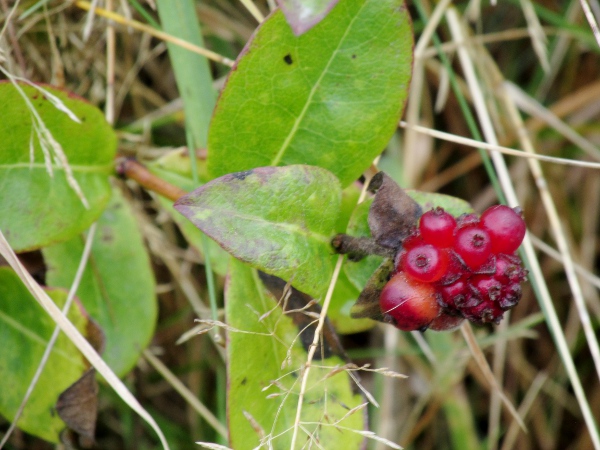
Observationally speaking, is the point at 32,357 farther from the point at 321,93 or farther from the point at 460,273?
the point at 460,273

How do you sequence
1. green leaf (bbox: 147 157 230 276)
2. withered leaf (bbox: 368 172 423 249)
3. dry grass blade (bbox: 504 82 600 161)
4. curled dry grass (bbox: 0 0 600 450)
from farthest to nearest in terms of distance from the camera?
1. dry grass blade (bbox: 504 82 600 161)
2. curled dry grass (bbox: 0 0 600 450)
3. green leaf (bbox: 147 157 230 276)
4. withered leaf (bbox: 368 172 423 249)

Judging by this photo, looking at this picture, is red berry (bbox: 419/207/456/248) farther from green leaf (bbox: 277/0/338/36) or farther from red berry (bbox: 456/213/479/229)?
green leaf (bbox: 277/0/338/36)

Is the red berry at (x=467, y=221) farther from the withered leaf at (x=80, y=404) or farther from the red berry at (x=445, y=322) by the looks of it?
the withered leaf at (x=80, y=404)

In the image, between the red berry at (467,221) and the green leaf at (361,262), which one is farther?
the green leaf at (361,262)

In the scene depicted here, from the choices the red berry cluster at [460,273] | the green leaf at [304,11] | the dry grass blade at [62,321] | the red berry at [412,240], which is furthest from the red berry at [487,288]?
the dry grass blade at [62,321]

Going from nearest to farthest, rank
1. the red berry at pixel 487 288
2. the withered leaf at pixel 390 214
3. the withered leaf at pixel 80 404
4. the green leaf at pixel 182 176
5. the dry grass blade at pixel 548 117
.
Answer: the red berry at pixel 487 288, the withered leaf at pixel 390 214, the withered leaf at pixel 80 404, the green leaf at pixel 182 176, the dry grass blade at pixel 548 117

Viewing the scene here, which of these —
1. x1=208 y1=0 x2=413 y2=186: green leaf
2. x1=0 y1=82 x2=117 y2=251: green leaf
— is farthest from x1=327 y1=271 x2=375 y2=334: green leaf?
x1=0 y1=82 x2=117 y2=251: green leaf
